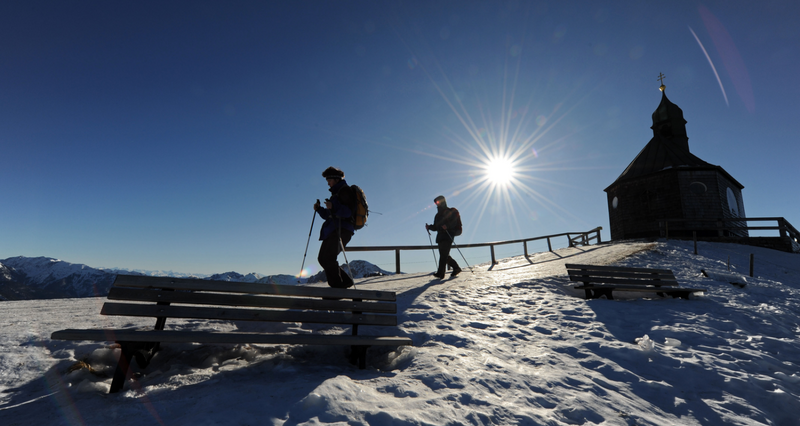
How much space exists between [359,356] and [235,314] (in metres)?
1.45

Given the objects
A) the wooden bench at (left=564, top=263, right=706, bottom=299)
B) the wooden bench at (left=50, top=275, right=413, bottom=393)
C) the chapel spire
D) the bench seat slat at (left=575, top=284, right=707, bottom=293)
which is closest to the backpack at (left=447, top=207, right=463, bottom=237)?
the wooden bench at (left=564, top=263, right=706, bottom=299)

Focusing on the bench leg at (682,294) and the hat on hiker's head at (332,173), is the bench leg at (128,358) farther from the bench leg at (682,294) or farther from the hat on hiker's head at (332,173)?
the bench leg at (682,294)

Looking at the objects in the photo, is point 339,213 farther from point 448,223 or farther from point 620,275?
point 620,275

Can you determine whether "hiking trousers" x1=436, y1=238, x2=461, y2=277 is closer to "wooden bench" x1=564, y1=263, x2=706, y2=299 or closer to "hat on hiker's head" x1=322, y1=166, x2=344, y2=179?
"wooden bench" x1=564, y1=263, x2=706, y2=299

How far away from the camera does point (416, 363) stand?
3.88m

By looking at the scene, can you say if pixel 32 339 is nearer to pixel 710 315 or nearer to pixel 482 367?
pixel 482 367

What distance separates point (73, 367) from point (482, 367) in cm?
409

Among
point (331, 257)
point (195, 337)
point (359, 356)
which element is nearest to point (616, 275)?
point (331, 257)

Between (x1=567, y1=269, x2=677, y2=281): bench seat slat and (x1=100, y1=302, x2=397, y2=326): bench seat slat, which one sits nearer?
(x1=100, y1=302, x2=397, y2=326): bench seat slat

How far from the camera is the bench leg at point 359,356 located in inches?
155

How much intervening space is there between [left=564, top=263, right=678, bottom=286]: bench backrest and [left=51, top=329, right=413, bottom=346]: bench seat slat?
5579 millimetres

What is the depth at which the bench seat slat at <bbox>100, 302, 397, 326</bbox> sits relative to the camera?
337 cm

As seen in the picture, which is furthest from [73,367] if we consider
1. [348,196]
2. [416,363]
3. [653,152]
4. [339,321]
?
[653,152]

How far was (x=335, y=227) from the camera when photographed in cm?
595
